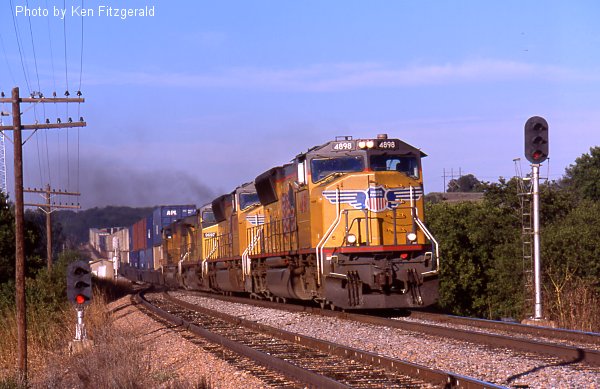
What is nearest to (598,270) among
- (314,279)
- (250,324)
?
(314,279)

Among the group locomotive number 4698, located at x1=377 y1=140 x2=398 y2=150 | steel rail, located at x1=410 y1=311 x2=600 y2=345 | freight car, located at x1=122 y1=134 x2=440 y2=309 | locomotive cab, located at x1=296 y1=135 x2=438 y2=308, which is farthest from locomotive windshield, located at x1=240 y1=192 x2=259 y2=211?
steel rail, located at x1=410 y1=311 x2=600 y2=345

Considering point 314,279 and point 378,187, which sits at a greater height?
point 378,187

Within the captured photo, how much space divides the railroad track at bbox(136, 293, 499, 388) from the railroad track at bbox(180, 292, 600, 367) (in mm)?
2293

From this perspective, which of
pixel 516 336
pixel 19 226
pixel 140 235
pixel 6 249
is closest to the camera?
pixel 516 336

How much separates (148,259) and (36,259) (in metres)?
17.0

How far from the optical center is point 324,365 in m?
11.7

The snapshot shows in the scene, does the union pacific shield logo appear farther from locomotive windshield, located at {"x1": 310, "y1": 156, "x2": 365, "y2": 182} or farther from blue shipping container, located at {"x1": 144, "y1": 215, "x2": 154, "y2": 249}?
blue shipping container, located at {"x1": 144, "y1": 215, "x2": 154, "y2": 249}

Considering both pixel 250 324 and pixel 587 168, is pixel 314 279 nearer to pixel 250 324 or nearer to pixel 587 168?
pixel 250 324

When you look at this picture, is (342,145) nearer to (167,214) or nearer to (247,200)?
(247,200)

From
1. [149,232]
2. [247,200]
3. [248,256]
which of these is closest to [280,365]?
[248,256]

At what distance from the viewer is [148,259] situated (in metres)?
59.4

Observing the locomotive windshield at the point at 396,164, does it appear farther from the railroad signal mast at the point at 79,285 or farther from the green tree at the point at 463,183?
the green tree at the point at 463,183

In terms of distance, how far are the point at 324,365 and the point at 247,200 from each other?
1823cm

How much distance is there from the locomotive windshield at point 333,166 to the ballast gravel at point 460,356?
3295 millimetres
